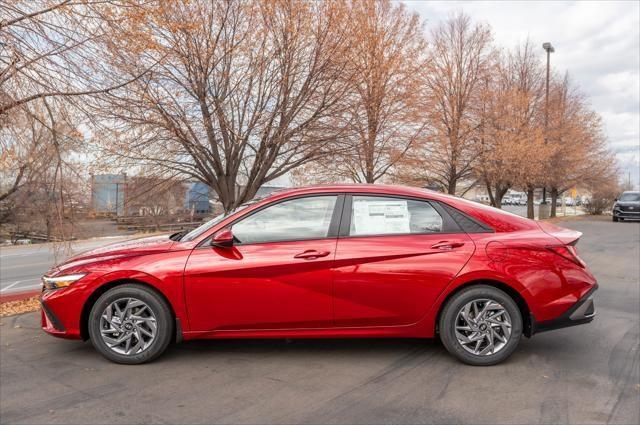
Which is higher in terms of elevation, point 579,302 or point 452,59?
point 452,59

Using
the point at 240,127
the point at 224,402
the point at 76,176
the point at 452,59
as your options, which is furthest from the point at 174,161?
the point at 452,59

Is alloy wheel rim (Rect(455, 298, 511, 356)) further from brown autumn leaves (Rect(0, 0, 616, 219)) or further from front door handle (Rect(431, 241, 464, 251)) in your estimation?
brown autumn leaves (Rect(0, 0, 616, 219))

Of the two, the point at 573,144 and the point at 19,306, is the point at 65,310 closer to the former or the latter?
the point at 19,306

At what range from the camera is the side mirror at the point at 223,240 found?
3.88 meters

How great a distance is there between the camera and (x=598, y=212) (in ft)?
131

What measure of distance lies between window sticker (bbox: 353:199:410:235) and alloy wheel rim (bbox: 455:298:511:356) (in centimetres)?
83

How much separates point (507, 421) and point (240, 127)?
8.75m

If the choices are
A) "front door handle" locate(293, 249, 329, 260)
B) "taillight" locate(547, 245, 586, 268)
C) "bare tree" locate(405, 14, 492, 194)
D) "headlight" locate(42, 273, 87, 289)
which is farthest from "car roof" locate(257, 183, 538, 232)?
"bare tree" locate(405, 14, 492, 194)

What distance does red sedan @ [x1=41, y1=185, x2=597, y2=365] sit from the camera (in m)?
3.87

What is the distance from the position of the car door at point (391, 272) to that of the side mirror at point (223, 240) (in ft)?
2.90

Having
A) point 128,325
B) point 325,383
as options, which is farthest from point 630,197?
point 128,325

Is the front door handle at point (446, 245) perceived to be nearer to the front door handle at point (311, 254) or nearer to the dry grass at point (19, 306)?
the front door handle at point (311, 254)

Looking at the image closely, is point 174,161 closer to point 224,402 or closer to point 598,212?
point 224,402

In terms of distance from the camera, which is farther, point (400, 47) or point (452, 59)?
point (452, 59)
